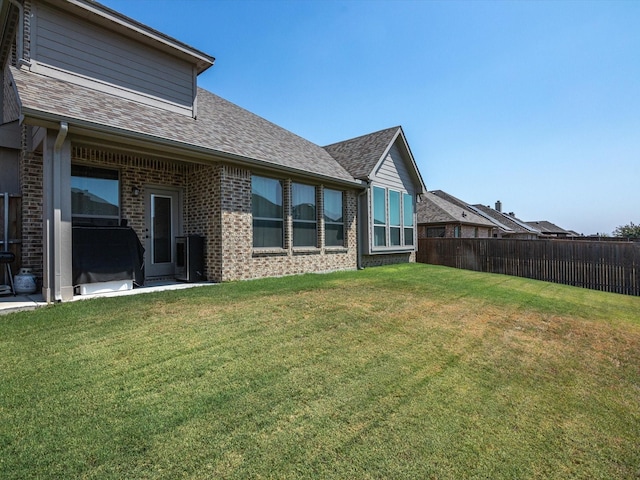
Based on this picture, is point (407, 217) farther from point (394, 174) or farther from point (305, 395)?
point (305, 395)

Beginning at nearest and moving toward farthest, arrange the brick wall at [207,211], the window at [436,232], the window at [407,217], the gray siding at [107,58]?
the gray siding at [107,58], the brick wall at [207,211], the window at [407,217], the window at [436,232]

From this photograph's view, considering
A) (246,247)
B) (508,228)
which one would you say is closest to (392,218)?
(246,247)

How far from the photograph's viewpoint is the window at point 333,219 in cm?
1110

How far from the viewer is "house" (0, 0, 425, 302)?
5.83 meters

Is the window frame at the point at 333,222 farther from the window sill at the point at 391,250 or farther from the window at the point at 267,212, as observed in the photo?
the window at the point at 267,212

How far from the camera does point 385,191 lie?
13203 mm

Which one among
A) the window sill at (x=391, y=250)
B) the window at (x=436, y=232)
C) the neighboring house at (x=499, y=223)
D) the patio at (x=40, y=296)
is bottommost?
the patio at (x=40, y=296)

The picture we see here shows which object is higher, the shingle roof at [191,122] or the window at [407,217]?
the shingle roof at [191,122]

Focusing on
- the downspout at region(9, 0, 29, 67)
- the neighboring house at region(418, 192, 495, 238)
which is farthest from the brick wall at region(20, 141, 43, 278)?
the neighboring house at region(418, 192, 495, 238)

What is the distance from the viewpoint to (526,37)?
872 cm

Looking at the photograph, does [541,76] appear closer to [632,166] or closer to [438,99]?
[438,99]

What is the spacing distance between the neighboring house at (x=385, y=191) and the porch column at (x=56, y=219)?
349 inches

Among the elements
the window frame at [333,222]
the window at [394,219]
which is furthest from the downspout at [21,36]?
the window at [394,219]

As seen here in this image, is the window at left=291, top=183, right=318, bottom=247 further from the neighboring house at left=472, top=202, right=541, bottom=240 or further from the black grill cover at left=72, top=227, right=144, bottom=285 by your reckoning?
the neighboring house at left=472, top=202, right=541, bottom=240
